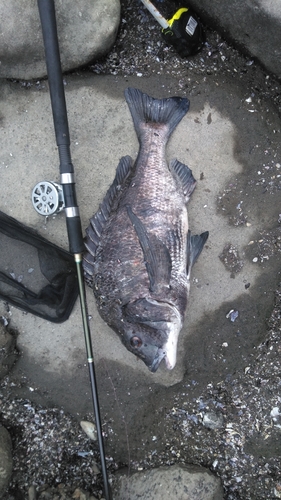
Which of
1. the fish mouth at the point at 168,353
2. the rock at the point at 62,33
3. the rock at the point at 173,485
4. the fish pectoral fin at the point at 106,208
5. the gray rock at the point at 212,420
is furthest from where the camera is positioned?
the gray rock at the point at 212,420

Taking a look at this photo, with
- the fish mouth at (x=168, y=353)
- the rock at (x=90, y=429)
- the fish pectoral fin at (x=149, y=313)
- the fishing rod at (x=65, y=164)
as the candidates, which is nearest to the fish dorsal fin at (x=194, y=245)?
the fish pectoral fin at (x=149, y=313)

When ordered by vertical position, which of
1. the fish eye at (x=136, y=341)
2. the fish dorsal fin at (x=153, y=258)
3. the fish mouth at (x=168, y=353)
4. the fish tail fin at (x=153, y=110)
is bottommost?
the fish mouth at (x=168, y=353)

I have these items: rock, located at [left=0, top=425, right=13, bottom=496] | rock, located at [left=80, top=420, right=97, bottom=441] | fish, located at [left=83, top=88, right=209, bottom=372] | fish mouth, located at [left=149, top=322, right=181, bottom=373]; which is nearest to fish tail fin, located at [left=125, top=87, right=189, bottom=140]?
fish, located at [left=83, top=88, right=209, bottom=372]

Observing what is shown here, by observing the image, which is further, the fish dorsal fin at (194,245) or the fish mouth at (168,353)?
the fish dorsal fin at (194,245)

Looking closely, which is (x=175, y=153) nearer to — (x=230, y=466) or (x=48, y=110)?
(x=48, y=110)

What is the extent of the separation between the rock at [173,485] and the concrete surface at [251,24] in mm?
3578

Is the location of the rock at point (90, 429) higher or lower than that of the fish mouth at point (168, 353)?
lower

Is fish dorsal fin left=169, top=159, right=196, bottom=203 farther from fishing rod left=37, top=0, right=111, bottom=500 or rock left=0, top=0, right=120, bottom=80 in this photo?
rock left=0, top=0, right=120, bottom=80

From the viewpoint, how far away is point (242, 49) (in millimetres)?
3988

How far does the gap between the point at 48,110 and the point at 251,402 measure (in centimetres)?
328

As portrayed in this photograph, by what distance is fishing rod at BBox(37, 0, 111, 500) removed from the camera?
3375 mm

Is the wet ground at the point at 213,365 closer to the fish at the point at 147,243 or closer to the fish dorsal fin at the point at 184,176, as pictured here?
the fish dorsal fin at the point at 184,176

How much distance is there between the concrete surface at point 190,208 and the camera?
13.1 feet

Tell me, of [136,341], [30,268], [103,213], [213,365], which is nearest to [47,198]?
[103,213]
